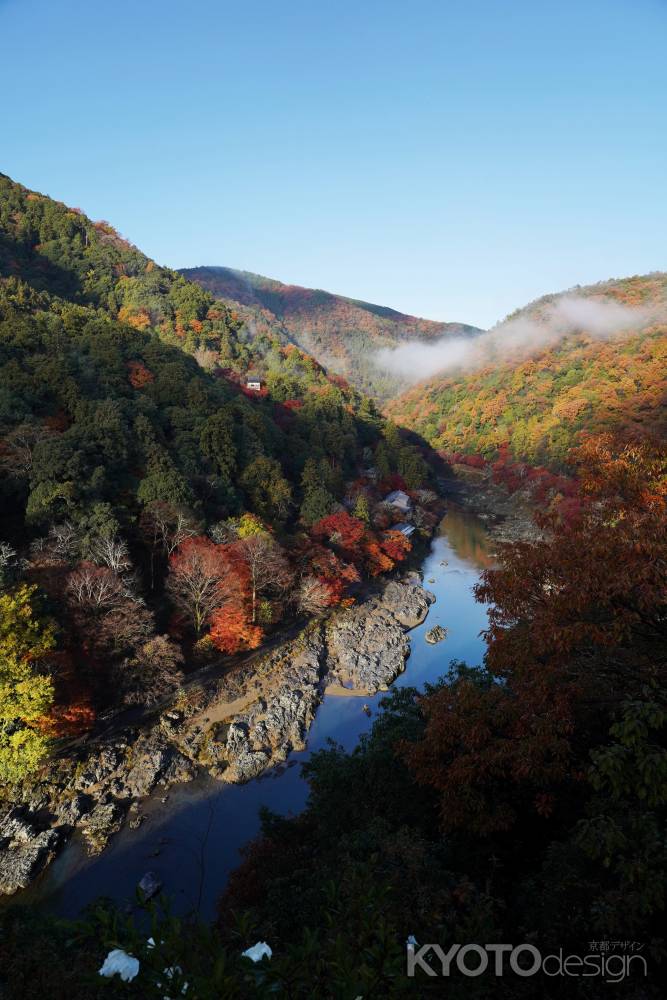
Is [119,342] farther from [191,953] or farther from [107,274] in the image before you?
[191,953]

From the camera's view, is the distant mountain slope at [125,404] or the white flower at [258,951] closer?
the white flower at [258,951]

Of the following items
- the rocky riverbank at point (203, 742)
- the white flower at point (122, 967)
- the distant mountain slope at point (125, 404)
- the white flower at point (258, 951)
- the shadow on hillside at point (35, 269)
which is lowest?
the rocky riverbank at point (203, 742)

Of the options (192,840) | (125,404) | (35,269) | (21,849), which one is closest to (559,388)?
(125,404)

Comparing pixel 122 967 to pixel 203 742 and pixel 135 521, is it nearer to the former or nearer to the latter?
pixel 203 742

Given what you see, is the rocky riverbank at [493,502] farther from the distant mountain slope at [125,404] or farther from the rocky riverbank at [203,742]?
the rocky riverbank at [203,742]

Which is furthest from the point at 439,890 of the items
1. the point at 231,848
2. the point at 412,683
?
the point at 412,683

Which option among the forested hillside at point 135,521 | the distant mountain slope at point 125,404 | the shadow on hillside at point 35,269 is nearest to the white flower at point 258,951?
the forested hillside at point 135,521
